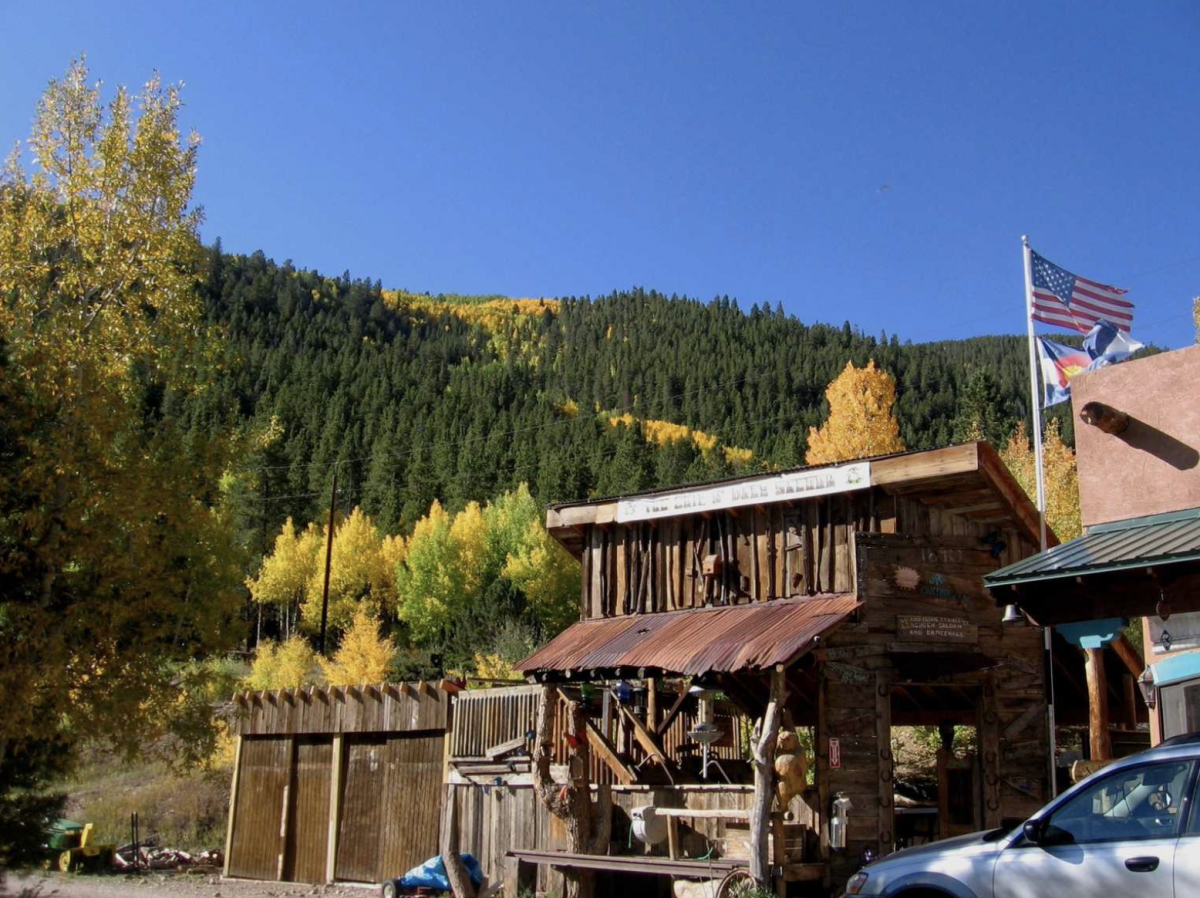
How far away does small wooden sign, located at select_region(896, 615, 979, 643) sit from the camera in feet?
50.7

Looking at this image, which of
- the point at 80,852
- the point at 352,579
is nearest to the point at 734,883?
the point at 80,852

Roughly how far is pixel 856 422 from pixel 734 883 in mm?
29382

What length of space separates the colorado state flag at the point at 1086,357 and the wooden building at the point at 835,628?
2847 millimetres

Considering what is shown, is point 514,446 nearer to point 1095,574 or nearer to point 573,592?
point 573,592

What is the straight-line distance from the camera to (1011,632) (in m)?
16.8

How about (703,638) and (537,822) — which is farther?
(537,822)

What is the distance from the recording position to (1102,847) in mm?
7379

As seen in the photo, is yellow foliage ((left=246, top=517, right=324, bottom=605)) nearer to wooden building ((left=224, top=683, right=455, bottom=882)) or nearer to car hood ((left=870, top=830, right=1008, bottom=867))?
wooden building ((left=224, top=683, right=455, bottom=882))

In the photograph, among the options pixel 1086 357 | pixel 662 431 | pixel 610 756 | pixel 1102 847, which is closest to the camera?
pixel 1102 847

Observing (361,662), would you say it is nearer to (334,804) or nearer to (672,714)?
(334,804)

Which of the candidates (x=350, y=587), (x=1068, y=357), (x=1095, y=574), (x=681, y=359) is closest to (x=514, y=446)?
(x=350, y=587)

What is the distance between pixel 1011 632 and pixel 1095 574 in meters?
6.93

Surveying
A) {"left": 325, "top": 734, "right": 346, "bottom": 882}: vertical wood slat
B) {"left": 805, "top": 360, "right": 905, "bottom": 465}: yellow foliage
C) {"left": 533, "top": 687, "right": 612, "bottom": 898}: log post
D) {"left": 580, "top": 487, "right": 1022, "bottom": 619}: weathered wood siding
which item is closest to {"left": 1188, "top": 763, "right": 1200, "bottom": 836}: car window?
{"left": 580, "top": 487, "right": 1022, "bottom": 619}: weathered wood siding

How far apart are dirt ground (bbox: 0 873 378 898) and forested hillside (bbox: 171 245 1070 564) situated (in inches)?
1300
